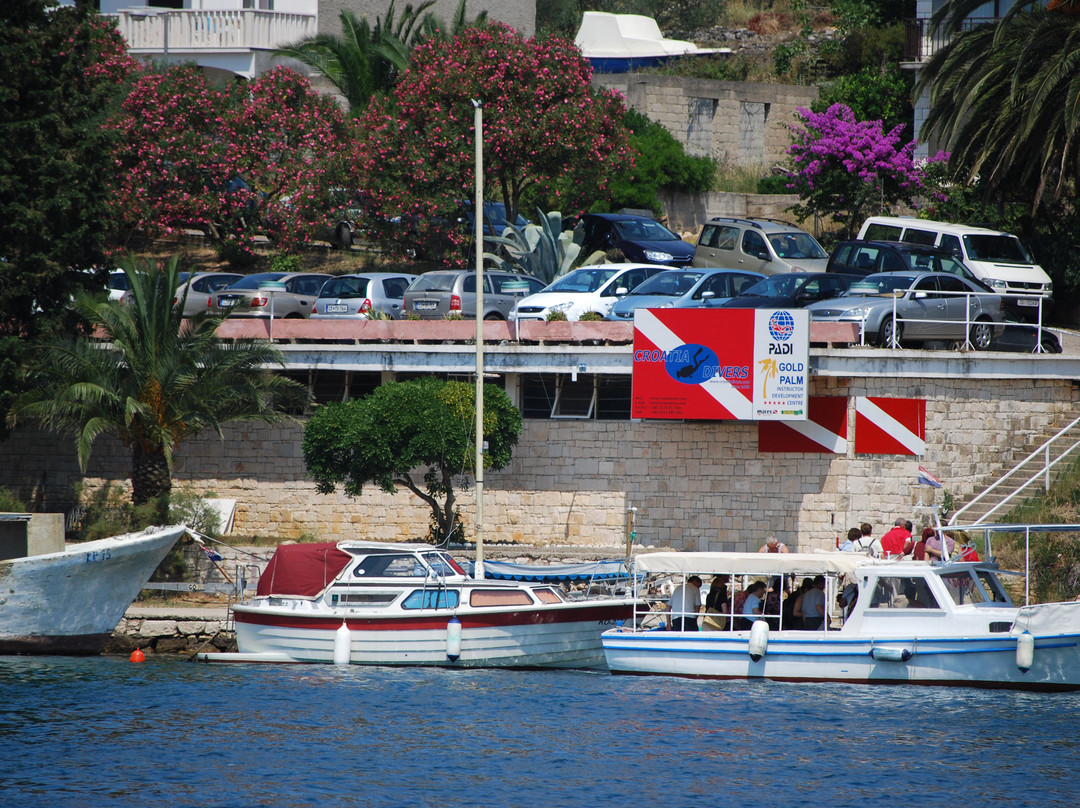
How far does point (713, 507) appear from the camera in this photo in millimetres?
28391

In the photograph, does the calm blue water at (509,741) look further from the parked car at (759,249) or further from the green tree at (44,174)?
the parked car at (759,249)

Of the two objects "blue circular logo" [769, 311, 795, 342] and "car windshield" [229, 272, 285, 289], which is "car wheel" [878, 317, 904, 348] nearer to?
"blue circular logo" [769, 311, 795, 342]

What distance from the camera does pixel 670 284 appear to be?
29500 millimetres

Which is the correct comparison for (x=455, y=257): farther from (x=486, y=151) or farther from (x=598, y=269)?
(x=598, y=269)

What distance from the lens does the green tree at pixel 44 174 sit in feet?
91.4

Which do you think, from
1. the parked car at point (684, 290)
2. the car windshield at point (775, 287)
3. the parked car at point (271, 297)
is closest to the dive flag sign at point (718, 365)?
the parked car at point (684, 290)

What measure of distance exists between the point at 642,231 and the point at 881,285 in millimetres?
10053

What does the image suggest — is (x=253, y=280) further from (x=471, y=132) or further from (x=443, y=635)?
(x=443, y=635)

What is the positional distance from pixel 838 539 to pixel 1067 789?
36.0 feet

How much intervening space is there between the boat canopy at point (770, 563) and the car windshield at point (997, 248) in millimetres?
13503

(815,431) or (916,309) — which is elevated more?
(916,309)

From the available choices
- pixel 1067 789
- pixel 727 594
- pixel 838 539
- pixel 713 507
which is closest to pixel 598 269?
pixel 713 507

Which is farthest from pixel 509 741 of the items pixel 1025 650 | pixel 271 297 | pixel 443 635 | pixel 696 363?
pixel 271 297

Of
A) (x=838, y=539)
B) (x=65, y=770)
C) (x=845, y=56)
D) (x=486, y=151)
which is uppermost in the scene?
(x=845, y=56)
